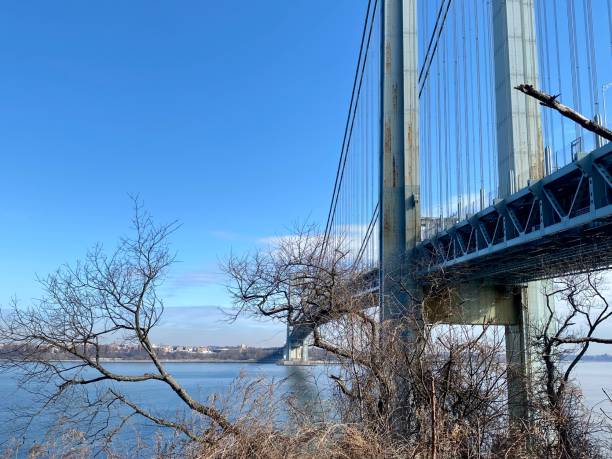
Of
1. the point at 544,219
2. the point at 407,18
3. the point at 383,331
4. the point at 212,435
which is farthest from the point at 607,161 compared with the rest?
the point at 407,18

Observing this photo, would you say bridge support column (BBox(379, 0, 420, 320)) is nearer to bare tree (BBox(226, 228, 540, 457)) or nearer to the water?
the water

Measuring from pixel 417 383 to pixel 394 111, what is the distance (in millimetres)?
12384

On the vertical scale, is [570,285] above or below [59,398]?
above

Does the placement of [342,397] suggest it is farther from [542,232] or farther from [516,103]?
[516,103]

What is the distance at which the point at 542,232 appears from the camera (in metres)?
9.43

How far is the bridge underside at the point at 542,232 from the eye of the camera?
8297mm

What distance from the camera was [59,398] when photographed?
7.26 meters

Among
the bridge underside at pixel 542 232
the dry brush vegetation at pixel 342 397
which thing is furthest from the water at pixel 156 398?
the bridge underside at pixel 542 232

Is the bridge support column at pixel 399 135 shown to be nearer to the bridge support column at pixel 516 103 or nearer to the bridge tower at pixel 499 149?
the bridge tower at pixel 499 149

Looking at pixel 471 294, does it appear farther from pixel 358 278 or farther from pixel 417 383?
pixel 417 383

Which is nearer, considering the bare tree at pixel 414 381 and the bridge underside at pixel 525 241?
the bare tree at pixel 414 381

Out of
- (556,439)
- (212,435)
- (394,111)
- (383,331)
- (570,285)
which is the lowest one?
(556,439)

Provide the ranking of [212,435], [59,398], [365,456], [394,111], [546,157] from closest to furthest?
1. [365,456]
2. [212,435]
3. [59,398]
4. [546,157]
5. [394,111]

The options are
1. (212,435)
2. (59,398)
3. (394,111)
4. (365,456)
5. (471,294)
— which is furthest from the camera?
(394,111)
